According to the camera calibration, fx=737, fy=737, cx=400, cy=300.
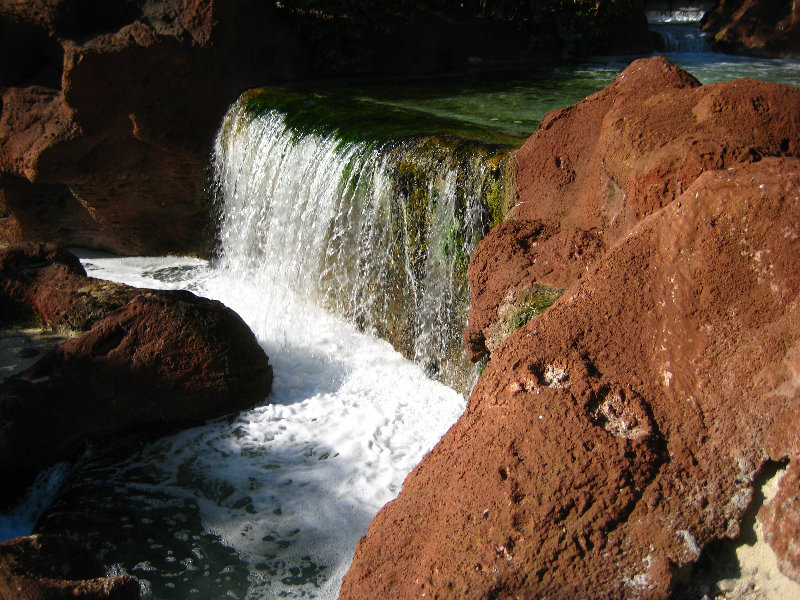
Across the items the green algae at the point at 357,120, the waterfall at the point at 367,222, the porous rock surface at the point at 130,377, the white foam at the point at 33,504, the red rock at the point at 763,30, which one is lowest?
the white foam at the point at 33,504

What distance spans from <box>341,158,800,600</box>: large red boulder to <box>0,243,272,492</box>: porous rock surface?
2573 millimetres

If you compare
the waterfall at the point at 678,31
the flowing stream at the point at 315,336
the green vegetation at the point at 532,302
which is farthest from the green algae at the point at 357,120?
the waterfall at the point at 678,31

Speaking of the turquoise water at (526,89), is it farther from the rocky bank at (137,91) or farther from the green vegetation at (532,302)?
the green vegetation at (532,302)

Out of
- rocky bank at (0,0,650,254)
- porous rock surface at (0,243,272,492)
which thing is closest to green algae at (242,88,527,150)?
rocky bank at (0,0,650,254)

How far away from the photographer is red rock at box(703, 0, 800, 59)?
10.7m

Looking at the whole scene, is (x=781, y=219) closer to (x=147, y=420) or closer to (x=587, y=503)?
(x=587, y=503)

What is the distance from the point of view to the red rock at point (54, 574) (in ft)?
7.90

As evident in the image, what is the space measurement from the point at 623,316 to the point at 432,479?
823 mm

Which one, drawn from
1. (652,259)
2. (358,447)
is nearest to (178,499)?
(358,447)

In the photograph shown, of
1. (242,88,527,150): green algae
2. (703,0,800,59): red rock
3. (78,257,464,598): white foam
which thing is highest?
(703,0,800,59): red rock

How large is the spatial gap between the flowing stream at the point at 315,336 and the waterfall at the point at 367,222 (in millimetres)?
15

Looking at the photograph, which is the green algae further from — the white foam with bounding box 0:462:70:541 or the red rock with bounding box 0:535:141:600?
the red rock with bounding box 0:535:141:600

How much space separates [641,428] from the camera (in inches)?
85.6

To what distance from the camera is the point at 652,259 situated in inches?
91.6
